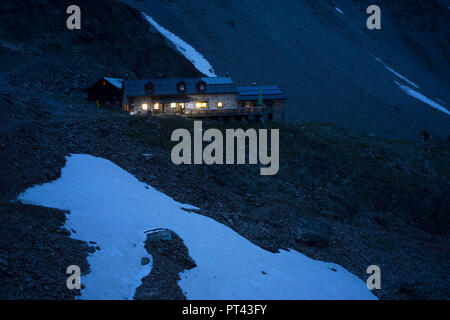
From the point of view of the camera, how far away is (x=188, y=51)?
76.1m

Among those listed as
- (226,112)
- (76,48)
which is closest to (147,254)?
(226,112)

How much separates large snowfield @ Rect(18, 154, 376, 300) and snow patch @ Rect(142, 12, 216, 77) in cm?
5088

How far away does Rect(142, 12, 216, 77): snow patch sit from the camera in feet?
236

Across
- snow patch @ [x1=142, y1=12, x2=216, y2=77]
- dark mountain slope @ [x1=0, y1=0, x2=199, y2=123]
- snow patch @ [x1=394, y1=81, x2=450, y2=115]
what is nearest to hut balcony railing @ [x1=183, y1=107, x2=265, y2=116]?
dark mountain slope @ [x1=0, y1=0, x2=199, y2=123]

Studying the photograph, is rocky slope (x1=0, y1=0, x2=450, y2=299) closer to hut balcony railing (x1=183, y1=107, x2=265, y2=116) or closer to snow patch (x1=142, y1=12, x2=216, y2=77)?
hut balcony railing (x1=183, y1=107, x2=265, y2=116)

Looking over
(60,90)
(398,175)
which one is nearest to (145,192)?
(398,175)

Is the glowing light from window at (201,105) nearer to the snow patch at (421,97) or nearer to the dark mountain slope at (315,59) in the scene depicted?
the dark mountain slope at (315,59)

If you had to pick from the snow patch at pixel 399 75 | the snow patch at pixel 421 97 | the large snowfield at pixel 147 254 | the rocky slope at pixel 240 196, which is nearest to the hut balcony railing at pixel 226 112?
the rocky slope at pixel 240 196

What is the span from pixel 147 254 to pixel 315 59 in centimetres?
8243

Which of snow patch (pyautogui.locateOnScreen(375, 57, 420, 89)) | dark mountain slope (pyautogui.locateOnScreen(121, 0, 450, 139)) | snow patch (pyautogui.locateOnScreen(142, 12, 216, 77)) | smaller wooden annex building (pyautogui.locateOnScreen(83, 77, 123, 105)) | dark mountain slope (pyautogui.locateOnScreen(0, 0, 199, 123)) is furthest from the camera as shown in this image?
snow patch (pyautogui.locateOnScreen(375, 57, 420, 89))

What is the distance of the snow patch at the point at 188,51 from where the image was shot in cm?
7188

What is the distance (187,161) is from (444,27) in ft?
512

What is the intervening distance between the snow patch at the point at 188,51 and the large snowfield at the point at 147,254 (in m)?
50.9
